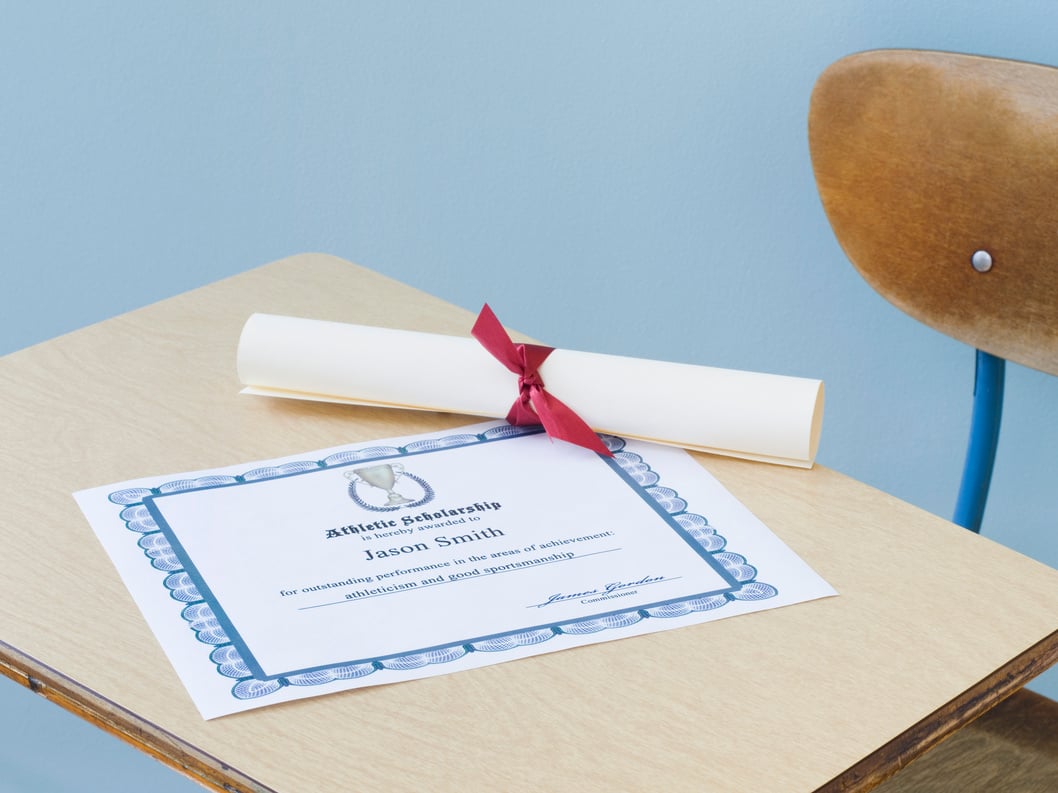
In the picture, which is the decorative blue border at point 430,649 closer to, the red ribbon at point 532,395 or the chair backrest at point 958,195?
the red ribbon at point 532,395

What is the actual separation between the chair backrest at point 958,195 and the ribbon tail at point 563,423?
46cm

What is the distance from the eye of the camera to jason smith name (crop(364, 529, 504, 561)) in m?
0.71

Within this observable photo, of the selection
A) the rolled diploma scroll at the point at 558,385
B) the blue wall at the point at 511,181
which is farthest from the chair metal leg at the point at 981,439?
the rolled diploma scroll at the point at 558,385

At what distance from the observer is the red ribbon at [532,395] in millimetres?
826

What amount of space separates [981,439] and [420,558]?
68 cm

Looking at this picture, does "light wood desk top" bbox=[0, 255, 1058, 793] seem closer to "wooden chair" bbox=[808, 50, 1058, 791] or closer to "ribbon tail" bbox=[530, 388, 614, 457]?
"ribbon tail" bbox=[530, 388, 614, 457]

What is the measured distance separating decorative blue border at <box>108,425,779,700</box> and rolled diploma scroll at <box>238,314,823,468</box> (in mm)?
28

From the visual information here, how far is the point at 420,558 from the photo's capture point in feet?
2.35

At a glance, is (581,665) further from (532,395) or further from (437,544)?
(532,395)

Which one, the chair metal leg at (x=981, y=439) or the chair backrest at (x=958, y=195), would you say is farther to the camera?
the chair metal leg at (x=981, y=439)

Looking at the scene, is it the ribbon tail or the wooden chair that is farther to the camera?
the wooden chair
